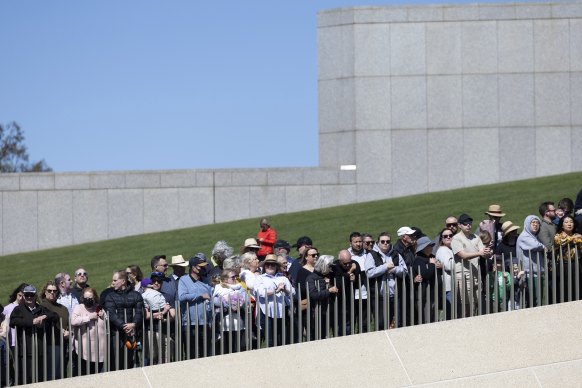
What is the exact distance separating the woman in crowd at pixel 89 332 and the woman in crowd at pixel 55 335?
0.49 ft

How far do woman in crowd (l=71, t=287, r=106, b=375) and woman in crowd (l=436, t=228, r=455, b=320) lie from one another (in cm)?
415

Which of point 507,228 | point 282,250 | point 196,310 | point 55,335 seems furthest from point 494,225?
point 55,335

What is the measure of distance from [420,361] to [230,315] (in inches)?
93.6

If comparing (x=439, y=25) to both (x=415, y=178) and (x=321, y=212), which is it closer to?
(x=415, y=178)

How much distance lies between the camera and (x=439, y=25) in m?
40.9

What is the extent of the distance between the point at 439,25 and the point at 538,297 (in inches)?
959

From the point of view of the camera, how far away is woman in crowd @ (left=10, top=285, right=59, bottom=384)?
600 inches

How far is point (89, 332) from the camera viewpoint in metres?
15.5

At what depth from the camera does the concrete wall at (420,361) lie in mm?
15828

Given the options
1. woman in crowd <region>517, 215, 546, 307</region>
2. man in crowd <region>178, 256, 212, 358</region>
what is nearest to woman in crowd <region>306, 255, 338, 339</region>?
man in crowd <region>178, 256, 212, 358</region>

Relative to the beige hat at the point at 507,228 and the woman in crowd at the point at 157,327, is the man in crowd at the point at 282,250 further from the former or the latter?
the beige hat at the point at 507,228

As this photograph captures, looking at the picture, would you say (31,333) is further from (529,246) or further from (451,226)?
(529,246)

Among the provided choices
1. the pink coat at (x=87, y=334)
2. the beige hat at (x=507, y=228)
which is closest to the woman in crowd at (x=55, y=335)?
the pink coat at (x=87, y=334)

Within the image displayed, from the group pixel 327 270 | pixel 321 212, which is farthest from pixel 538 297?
pixel 321 212
